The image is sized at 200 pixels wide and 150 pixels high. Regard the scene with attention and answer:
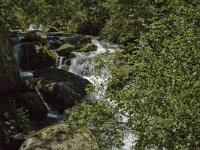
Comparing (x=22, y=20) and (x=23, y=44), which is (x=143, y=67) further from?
(x=22, y=20)

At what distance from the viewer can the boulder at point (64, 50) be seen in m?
30.6

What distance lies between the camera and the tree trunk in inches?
842

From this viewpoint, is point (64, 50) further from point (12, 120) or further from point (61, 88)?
point (12, 120)

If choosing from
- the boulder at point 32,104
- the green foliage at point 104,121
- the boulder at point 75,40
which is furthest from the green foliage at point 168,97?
the boulder at point 75,40

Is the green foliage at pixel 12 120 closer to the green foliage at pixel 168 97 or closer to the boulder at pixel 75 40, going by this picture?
the green foliage at pixel 168 97

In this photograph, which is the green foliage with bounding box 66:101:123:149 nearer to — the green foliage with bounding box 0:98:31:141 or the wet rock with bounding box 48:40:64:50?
the green foliage with bounding box 0:98:31:141

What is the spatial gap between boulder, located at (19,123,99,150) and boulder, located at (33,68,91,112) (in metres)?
6.88

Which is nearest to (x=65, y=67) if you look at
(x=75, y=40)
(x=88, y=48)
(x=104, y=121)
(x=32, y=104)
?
(x=88, y=48)

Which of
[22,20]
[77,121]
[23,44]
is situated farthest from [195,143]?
[22,20]

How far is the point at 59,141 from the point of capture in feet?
47.8

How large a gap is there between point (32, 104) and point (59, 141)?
720 cm

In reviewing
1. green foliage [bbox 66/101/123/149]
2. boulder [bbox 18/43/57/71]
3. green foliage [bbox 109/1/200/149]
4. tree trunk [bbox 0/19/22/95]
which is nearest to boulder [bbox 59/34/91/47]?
boulder [bbox 18/43/57/71]

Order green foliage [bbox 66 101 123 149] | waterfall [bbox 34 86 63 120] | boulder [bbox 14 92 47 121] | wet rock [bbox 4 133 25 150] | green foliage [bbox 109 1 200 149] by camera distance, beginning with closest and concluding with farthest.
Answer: green foliage [bbox 109 1 200 149], green foliage [bbox 66 101 123 149], wet rock [bbox 4 133 25 150], boulder [bbox 14 92 47 121], waterfall [bbox 34 86 63 120]

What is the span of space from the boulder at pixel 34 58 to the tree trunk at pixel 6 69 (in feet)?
21.4
